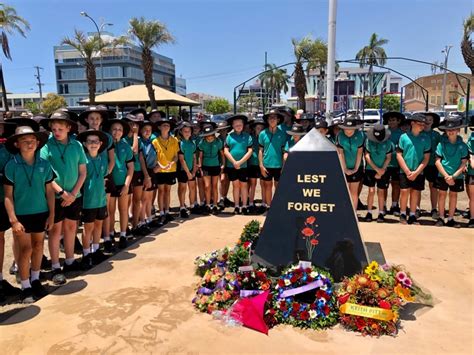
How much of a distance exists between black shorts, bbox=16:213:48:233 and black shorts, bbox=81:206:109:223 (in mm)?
746

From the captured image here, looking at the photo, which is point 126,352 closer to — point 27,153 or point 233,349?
point 233,349

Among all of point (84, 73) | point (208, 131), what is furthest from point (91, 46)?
point (84, 73)

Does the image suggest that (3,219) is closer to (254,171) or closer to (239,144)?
(239,144)

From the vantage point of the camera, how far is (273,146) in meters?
7.26

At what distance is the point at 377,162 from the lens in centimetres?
683

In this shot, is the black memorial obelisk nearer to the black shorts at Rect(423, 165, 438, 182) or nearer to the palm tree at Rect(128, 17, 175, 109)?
the black shorts at Rect(423, 165, 438, 182)

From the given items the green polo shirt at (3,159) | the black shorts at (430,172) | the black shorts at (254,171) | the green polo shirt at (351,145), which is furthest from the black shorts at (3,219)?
the black shorts at (430,172)

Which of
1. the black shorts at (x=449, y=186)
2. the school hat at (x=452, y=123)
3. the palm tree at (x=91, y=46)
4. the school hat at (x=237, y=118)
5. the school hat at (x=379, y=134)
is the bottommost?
the black shorts at (x=449, y=186)

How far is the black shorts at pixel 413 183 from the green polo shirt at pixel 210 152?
128 inches

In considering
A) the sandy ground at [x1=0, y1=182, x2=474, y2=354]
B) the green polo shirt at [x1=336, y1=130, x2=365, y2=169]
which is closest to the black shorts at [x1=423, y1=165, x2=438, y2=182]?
the green polo shirt at [x1=336, y1=130, x2=365, y2=169]

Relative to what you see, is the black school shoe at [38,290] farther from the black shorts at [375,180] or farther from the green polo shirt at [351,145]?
the black shorts at [375,180]

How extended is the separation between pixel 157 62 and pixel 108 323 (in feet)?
325

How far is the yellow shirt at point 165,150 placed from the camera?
6.78 metres

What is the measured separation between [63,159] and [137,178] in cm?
167
